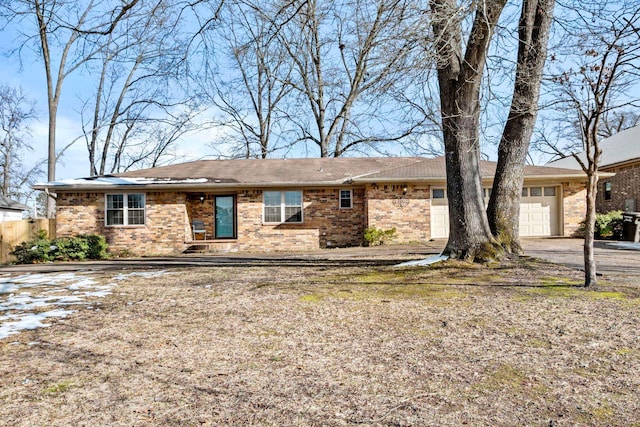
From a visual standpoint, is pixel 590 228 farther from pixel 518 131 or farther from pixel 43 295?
pixel 43 295

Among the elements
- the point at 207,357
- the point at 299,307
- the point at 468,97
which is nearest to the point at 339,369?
the point at 207,357

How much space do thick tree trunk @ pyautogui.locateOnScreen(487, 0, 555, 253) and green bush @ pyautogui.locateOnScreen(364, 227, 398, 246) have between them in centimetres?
608

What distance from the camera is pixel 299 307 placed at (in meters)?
5.41

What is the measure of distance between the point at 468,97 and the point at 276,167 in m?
10.9

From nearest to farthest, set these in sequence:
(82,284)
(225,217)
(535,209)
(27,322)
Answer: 1. (27,322)
2. (82,284)
3. (535,209)
4. (225,217)

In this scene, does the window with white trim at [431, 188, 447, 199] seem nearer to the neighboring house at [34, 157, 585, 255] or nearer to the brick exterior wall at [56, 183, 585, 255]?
the neighboring house at [34, 157, 585, 255]

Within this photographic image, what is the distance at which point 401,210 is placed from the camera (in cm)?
1529

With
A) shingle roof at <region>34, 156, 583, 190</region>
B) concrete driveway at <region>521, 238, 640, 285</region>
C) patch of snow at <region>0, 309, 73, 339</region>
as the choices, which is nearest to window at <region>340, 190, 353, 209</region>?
shingle roof at <region>34, 156, 583, 190</region>

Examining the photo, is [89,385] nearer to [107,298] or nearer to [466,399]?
[466,399]

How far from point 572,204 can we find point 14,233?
2010cm

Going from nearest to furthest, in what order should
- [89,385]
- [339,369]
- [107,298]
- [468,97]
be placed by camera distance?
[89,385] → [339,369] → [107,298] → [468,97]

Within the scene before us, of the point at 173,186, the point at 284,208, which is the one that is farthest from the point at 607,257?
the point at 173,186

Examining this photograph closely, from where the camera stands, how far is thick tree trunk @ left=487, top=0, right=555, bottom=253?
7.83 metres

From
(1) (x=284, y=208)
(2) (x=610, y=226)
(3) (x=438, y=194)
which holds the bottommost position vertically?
(2) (x=610, y=226)
